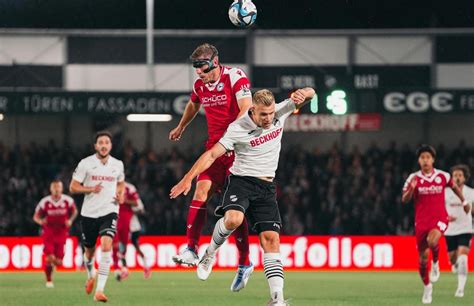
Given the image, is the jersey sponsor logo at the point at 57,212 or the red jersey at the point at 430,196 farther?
the jersey sponsor logo at the point at 57,212

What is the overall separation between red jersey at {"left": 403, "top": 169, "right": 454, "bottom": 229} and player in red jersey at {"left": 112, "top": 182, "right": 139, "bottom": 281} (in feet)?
23.5

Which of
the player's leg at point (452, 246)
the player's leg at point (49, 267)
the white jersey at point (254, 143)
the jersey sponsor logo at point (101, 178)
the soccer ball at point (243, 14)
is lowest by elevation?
the player's leg at point (49, 267)

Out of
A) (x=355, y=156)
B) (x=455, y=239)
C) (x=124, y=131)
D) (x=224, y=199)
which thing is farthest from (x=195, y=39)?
(x=224, y=199)

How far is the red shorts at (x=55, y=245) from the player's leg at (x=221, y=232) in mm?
8957

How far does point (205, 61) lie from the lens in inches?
504

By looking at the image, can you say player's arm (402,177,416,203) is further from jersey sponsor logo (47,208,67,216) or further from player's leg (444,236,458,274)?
jersey sponsor logo (47,208,67,216)

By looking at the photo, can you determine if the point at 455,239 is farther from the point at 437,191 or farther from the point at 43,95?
the point at 43,95

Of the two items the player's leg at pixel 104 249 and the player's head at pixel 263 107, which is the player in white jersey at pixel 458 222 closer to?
the player's leg at pixel 104 249

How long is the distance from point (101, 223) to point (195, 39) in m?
17.6

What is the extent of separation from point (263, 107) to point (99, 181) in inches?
212

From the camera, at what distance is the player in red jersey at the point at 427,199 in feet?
54.1

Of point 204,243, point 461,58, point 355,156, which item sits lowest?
point 204,243

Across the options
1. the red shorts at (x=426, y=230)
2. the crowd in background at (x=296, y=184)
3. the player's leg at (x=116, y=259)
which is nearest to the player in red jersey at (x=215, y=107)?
the red shorts at (x=426, y=230)

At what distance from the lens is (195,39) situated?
3356 centimetres
